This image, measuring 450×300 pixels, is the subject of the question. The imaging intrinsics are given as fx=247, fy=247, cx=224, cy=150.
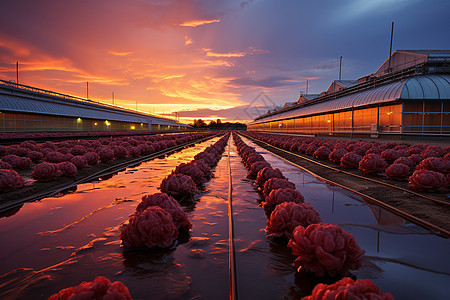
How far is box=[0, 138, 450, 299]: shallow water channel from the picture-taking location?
2715 millimetres

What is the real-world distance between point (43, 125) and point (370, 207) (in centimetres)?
4491

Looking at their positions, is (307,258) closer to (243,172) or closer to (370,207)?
(370,207)

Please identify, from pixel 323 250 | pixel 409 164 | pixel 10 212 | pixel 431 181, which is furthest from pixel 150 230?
pixel 409 164

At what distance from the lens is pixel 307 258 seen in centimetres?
265

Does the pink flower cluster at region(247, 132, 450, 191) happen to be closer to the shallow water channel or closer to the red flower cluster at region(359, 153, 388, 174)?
the red flower cluster at region(359, 153, 388, 174)

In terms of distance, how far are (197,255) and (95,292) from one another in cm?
179

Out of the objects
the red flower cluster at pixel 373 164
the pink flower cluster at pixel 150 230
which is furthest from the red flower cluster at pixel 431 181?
the pink flower cluster at pixel 150 230

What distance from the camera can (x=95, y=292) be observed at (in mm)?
1738

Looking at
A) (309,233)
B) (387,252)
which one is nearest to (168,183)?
(309,233)

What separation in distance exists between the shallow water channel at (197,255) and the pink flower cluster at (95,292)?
903 millimetres

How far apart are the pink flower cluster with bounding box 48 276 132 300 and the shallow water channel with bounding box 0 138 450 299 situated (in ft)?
2.96

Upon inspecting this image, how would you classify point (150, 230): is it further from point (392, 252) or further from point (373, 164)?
point (373, 164)

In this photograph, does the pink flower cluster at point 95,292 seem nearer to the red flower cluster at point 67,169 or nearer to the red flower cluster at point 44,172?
the red flower cluster at point 44,172

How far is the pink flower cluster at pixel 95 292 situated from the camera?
66.4 inches
